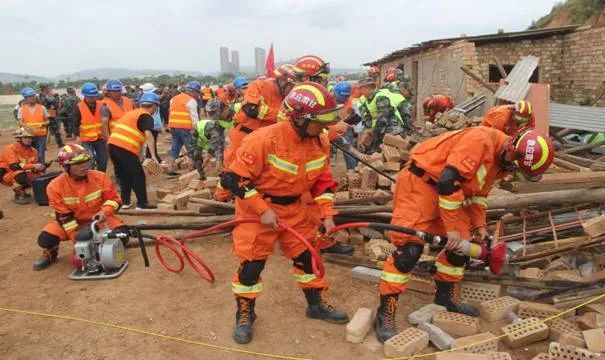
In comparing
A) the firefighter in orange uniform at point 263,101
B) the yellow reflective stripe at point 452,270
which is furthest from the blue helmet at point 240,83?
the yellow reflective stripe at point 452,270

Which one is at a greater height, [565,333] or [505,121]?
[505,121]

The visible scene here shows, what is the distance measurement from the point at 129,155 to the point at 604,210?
19.5ft

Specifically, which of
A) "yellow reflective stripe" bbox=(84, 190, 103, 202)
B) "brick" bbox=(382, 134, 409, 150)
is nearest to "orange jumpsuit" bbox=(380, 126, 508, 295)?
"yellow reflective stripe" bbox=(84, 190, 103, 202)

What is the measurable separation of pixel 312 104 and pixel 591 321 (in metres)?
2.68

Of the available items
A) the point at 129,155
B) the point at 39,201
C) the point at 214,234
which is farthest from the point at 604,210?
the point at 39,201

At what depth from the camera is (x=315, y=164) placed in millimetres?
3586

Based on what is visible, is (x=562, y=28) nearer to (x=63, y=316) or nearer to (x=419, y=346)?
(x=419, y=346)

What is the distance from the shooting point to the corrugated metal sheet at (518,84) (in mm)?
8047

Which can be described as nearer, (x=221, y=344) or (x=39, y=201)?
(x=221, y=344)

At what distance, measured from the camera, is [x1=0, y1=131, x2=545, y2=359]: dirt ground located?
3607 mm

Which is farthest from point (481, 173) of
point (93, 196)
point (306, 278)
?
point (93, 196)

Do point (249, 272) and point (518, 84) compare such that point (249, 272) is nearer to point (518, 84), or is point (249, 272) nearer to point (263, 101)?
point (263, 101)

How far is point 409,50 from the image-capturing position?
1625cm

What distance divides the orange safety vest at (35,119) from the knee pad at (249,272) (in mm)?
8367
